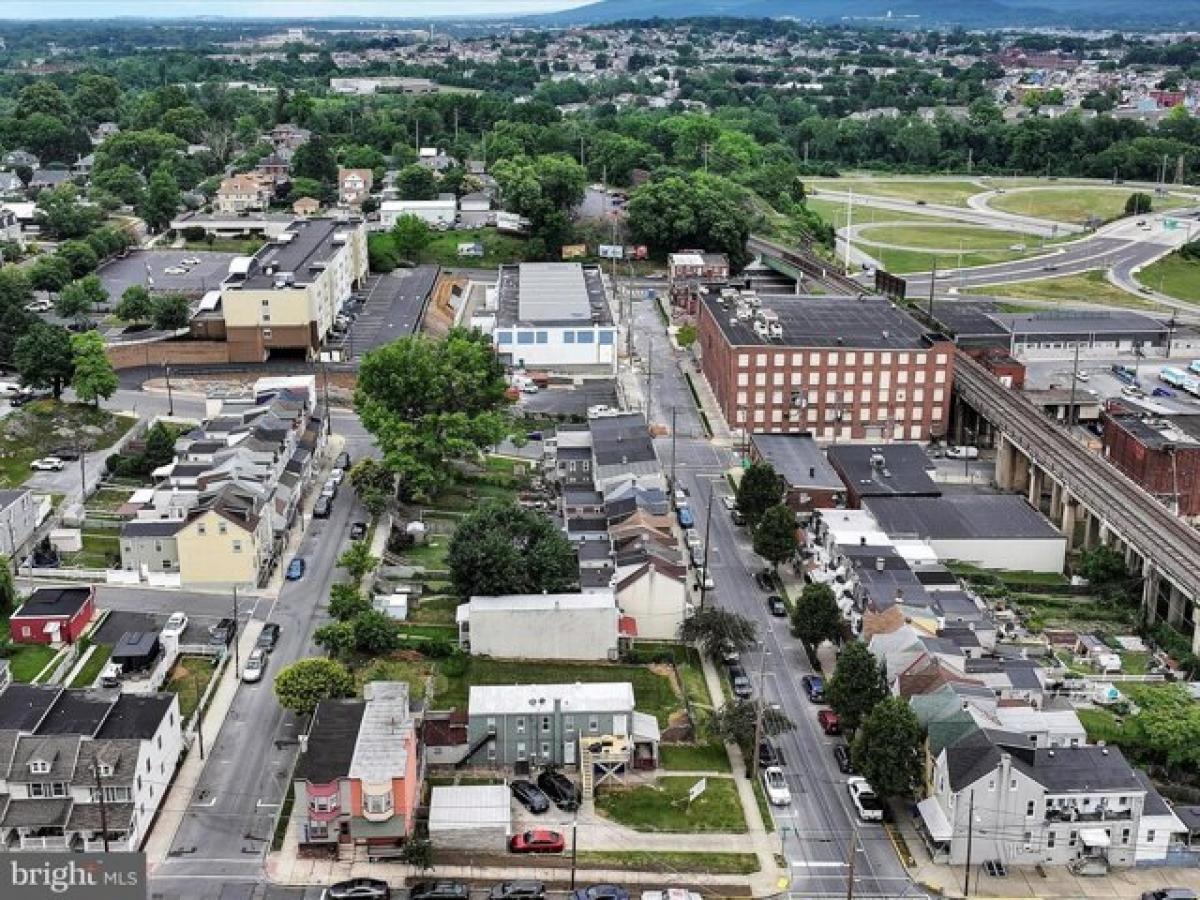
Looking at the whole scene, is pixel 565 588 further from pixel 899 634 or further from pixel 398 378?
pixel 398 378

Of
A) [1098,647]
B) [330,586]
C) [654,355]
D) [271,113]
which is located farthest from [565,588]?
[271,113]

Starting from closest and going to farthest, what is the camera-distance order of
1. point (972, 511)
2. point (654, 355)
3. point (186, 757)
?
point (186, 757), point (972, 511), point (654, 355)

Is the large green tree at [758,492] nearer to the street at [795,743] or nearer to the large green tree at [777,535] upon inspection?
the street at [795,743]

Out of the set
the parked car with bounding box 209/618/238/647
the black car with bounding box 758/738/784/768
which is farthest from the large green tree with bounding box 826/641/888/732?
the parked car with bounding box 209/618/238/647

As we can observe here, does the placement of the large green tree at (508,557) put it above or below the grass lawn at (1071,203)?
above

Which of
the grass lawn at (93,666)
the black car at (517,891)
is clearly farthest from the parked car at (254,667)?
the black car at (517,891)

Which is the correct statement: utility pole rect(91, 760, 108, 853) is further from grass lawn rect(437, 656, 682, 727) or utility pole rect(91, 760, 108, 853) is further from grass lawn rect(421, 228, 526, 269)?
grass lawn rect(421, 228, 526, 269)

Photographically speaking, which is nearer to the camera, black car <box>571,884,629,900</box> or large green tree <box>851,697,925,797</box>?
black car <box>571,884,629,900</box>
